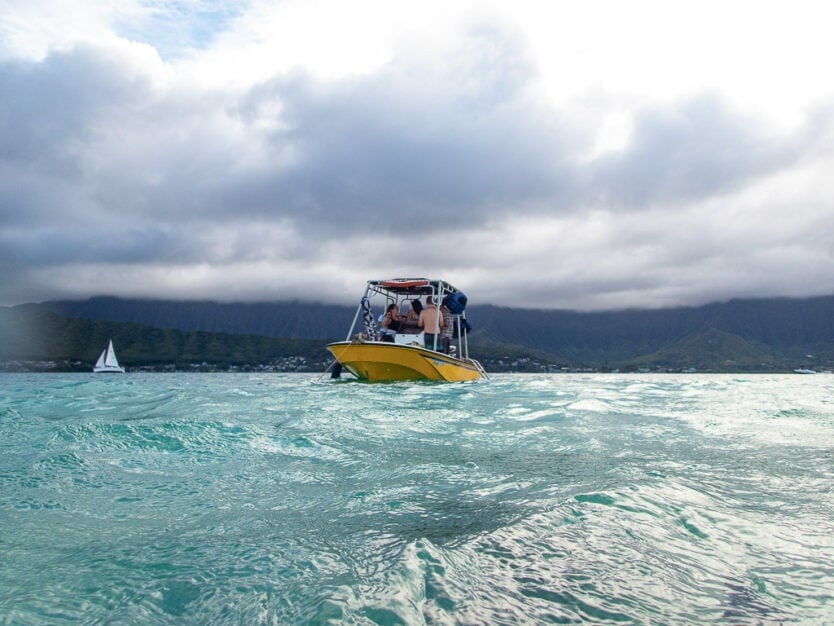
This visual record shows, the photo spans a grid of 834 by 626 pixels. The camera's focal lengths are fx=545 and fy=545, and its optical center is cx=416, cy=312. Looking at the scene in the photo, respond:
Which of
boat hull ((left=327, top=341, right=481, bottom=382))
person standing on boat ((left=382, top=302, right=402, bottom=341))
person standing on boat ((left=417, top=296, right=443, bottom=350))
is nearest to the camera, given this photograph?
boat hull ((left=327, top=341, right=481, bottom=382))

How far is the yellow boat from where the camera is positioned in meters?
23.6

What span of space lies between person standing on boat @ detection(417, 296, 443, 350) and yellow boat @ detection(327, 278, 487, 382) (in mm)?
51

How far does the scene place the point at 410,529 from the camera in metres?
3.98

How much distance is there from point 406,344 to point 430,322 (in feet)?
7.38

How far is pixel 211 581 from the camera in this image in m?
3.03

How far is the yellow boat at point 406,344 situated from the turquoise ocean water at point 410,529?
14.8 meters

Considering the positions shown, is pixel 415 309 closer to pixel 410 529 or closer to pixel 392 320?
pixel 392 320

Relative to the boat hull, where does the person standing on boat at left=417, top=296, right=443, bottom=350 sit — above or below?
above

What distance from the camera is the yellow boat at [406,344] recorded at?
77.4 ft

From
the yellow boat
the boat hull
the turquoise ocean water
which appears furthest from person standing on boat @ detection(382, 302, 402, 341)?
the turquoise ocean water

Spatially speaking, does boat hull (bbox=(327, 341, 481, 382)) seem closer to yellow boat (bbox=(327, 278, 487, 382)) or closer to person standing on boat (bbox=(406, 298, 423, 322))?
yellow boat (bbox=(327, 278, 487, 382))

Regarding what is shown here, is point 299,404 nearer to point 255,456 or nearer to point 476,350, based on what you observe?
point 255,456

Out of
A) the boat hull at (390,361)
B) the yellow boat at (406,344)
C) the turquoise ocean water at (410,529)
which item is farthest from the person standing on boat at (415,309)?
the turquoise ocean water at (410,529)

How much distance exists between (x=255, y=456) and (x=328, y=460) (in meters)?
1.01
